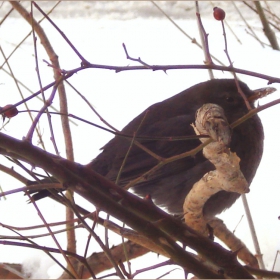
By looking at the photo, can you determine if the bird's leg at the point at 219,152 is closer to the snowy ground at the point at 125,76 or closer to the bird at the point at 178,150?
the bird at the point at 178,150

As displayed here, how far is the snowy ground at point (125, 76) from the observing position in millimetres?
2436

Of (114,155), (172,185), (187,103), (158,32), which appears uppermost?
(158,32)

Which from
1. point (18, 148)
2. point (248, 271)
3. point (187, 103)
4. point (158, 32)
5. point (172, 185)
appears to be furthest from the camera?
point (158, 32)

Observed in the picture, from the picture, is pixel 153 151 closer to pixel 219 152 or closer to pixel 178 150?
pixel 178 150

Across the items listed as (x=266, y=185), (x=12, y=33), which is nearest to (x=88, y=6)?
(x=12, y=33)

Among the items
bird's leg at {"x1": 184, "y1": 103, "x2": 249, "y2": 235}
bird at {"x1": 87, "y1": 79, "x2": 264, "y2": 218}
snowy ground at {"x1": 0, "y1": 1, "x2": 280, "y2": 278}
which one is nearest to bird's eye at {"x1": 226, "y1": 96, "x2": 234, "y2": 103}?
bird at {"x1": 87, "y1": 79, "x2": 264, "y2": 218}

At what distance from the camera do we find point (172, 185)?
7.65 feet

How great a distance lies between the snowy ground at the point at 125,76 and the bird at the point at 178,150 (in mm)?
318

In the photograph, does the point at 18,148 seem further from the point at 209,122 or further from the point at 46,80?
the point at 46,80

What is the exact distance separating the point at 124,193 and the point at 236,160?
300 mm

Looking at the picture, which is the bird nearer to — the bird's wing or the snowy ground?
the bird's wing

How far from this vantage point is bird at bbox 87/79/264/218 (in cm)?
229

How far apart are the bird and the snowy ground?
32 centimetres

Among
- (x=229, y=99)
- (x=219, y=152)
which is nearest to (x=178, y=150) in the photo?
(x=229, y=99)
